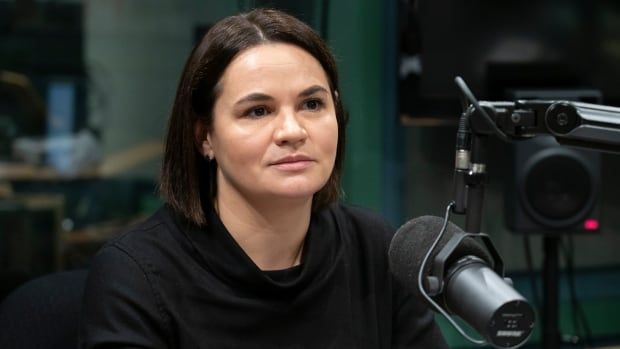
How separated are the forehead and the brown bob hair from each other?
0.01 metres

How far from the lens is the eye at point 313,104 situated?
1.46 m

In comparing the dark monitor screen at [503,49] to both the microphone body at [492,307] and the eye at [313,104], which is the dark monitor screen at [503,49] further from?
the microphone body at [492,307]

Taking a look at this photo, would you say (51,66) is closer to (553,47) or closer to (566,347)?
(553,47)

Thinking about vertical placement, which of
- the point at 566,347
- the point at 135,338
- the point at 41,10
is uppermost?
the point at 41,10

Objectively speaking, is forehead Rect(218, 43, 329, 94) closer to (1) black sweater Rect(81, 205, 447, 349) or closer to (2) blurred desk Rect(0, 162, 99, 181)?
(1) black sweater Rect(81, 205, 447, 349)

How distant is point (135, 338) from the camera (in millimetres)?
1401

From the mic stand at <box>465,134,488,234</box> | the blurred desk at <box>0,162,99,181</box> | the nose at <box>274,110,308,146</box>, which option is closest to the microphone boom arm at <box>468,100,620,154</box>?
the mic stand at <box>465,134,488,234</box>

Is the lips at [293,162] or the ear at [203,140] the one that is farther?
the ear at [203,140]

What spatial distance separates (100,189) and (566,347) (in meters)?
1.47

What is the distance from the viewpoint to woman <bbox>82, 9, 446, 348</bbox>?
1425 millimetres

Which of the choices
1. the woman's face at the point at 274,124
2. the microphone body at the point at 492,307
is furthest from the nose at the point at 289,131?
the microphone body at the point at 492,307

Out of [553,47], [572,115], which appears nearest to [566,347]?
[553,47]

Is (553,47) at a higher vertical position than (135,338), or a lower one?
higher

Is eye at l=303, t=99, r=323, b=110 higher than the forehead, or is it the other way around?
the forehead
